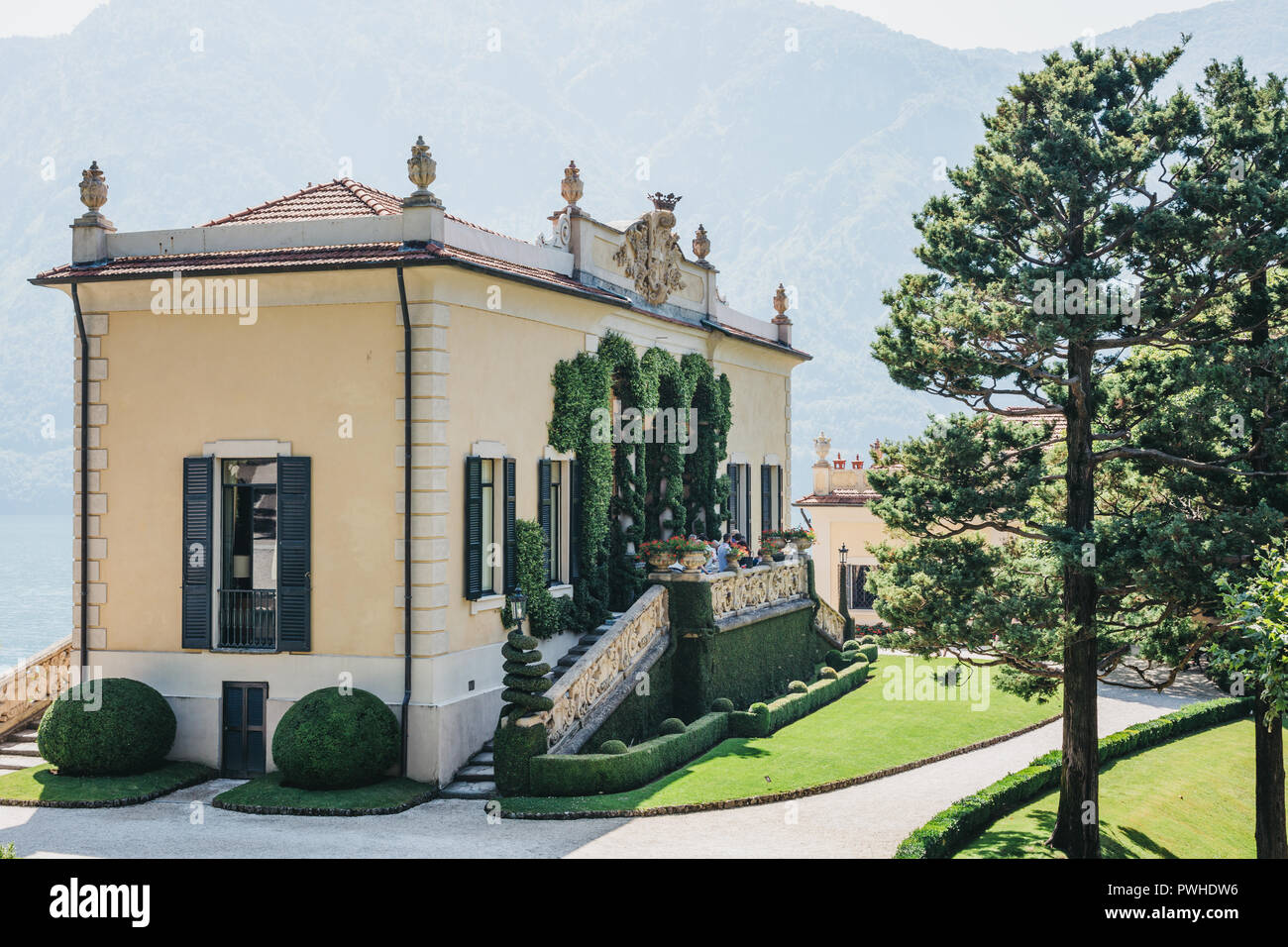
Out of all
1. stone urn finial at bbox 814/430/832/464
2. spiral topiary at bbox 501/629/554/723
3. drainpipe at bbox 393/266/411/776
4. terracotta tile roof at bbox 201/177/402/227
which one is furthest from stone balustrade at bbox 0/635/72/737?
stone urn finial at bbox 814/430/832/464

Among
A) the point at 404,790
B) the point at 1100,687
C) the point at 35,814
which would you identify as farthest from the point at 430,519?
the point at 1100,687

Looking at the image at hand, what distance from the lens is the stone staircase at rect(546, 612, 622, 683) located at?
22.9m

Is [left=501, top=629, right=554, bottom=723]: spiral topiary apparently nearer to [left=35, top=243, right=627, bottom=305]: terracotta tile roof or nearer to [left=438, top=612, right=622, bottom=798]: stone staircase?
[left=438, top=612, right=622, bottom=798]: stone staircase

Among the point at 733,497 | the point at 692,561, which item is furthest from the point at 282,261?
the point at 733,497

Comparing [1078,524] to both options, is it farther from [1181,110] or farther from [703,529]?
[703,529]

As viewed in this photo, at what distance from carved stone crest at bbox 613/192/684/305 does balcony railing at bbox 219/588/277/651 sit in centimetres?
1095

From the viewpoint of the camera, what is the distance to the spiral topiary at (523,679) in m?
19.5

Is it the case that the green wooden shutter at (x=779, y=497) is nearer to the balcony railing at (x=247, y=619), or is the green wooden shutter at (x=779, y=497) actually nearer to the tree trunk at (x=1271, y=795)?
the tree trunk at (x=1271, y=795)

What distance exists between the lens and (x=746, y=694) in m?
28.6

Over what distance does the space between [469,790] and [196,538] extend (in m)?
6.04

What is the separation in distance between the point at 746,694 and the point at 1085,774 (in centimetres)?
1084

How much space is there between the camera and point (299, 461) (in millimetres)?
20125

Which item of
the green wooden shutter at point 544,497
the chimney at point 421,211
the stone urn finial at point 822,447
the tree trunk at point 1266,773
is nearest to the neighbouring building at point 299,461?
the chimney at point 421,211

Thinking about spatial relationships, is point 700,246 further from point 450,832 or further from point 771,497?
point 450,832
